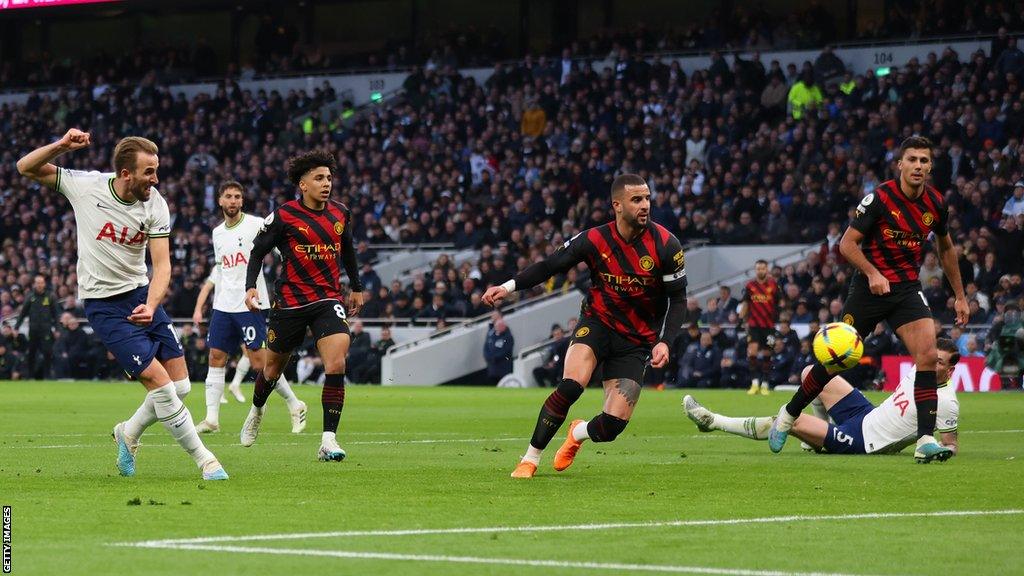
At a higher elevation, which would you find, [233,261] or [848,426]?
[233,261]

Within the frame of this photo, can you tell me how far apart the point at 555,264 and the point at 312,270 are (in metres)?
2.86

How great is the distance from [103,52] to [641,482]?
46976mm

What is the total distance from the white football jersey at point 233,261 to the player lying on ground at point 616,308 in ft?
22.7

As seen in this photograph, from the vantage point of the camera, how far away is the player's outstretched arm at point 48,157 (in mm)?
9977

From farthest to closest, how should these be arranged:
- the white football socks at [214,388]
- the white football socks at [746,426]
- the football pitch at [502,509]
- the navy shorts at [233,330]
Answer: the navy shorts at [233,330]
the white football socks at [214,388]
the white football socks at [746,426]
the football pitch at [502,509]

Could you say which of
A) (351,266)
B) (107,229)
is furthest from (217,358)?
(107,229)

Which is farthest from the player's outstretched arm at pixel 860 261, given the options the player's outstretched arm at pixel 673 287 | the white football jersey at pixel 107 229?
the white football jersey at pixel 107 229

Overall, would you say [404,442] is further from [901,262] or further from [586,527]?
[586,527]

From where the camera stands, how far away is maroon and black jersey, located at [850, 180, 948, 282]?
42.2 feet

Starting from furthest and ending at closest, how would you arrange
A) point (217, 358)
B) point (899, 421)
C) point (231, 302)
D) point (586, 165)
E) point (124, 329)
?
point (586, 165)
point (231, 302)
point (217, 358)
point (899, 421)
point (124, 329)

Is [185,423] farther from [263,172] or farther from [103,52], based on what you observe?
[103,52]

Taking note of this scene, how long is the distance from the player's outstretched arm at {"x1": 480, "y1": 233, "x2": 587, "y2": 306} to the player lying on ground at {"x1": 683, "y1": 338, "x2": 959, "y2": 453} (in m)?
2.60

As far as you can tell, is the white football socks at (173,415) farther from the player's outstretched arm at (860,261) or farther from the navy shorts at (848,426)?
the navy shorts at (848,426)

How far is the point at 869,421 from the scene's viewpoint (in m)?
13.3
